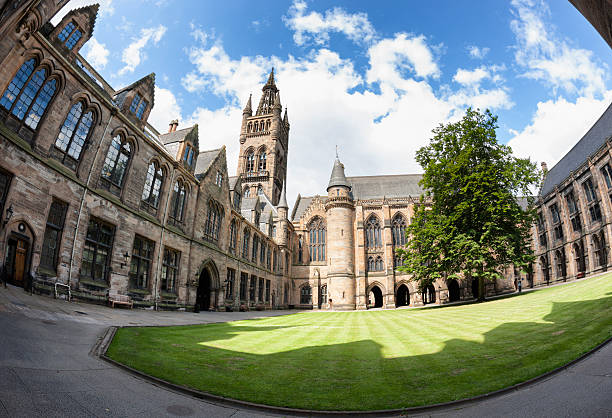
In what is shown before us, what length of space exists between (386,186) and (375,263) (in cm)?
1649

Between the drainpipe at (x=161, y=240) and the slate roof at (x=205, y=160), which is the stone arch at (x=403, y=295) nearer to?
the slate roof at (x=205, y=160)

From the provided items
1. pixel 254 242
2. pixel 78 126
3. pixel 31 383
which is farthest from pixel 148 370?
pixel 254 242

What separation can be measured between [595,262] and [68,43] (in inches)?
2247

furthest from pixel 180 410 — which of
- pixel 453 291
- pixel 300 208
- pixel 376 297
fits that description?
pixel 300 208

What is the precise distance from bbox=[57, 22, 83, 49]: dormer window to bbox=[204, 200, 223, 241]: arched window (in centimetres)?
1410

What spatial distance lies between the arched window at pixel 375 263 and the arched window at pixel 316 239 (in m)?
8.09

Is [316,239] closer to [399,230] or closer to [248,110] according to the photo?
[399,230]

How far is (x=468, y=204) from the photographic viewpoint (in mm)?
26734

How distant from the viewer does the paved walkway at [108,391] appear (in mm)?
4242

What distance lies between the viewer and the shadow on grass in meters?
5.78

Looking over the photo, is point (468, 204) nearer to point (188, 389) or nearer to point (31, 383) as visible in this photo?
point (188, 389)

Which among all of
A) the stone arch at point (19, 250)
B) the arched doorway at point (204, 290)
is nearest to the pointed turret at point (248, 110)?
the arched doorway at point (204, 290)

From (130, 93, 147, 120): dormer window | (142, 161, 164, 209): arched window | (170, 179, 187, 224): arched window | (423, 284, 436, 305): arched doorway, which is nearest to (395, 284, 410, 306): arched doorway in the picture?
(423, 284, 436, 305): arched doorway

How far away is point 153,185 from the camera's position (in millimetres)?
21031
